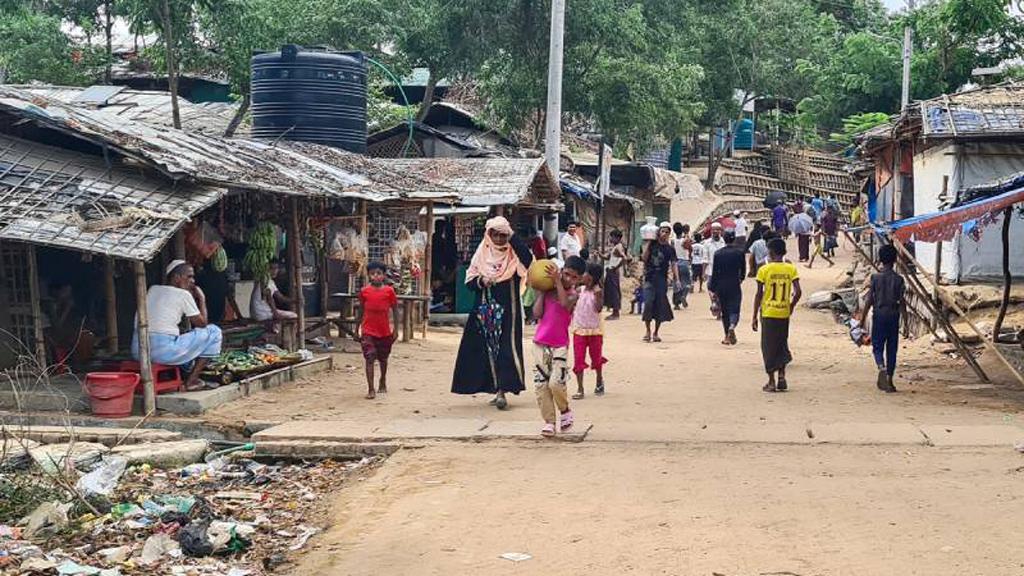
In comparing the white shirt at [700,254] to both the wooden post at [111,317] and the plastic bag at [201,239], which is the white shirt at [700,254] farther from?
the wooden post at [111,317]

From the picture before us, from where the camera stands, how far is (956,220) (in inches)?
424

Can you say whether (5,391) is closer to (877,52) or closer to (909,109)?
(909,109)

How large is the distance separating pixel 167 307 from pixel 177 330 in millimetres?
255

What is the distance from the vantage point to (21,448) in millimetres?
9039

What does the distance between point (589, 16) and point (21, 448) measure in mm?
18655

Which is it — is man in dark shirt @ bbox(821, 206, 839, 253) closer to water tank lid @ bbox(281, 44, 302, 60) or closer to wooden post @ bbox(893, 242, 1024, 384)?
water tank lid @ bbox(281, 44, 302, 60)

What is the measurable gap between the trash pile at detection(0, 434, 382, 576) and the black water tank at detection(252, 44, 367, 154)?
Result: 10243 millimetres

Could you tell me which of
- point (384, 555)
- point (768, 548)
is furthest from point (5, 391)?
point (768, 548)

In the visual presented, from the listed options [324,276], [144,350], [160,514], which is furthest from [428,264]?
[160,514]

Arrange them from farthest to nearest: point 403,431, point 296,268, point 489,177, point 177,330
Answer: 1. point 489,177
2. point 296,268
3. point 177,330
4. point 403,431

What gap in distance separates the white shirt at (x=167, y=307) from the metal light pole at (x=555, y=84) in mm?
10429

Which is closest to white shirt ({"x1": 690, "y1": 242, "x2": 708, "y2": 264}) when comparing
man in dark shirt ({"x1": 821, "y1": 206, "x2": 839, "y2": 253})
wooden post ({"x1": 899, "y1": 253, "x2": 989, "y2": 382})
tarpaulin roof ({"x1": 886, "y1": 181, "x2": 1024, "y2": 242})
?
man in dark shirt ({"x1": 821, "y1": 206, "x2": 839, "y2": 253})

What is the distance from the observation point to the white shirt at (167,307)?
35.3 feet

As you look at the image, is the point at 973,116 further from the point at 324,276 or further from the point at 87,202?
the point at 87,202
